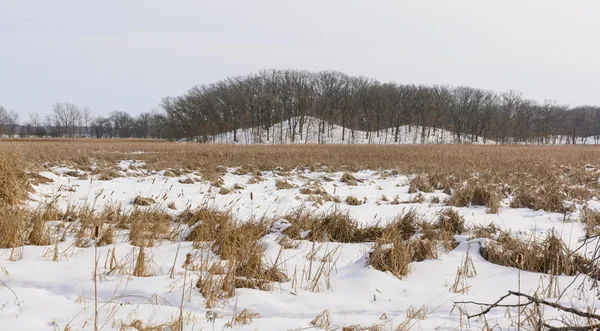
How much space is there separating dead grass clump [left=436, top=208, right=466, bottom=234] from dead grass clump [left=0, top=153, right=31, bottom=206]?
6.60 m

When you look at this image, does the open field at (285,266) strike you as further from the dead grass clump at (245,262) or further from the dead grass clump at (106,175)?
the dead grass clump at (106,175)

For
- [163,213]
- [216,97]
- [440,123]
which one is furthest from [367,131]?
[163,213]

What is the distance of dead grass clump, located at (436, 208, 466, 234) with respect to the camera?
4.86 m

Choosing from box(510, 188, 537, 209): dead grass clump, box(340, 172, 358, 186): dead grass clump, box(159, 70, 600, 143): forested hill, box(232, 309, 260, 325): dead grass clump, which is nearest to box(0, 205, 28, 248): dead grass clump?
box(232, 309, 260, 325): dead grass clump

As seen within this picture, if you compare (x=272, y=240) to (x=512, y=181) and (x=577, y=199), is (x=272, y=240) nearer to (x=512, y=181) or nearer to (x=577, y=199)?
(x=577, y=199)

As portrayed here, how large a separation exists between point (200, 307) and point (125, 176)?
9.02 meters

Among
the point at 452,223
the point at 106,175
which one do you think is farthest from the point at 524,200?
the point at 106,175

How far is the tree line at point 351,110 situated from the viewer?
63906mm

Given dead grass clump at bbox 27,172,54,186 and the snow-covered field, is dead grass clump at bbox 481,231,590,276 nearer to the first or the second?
the snow-covered field

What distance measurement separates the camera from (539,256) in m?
3.60

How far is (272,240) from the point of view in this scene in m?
4.42

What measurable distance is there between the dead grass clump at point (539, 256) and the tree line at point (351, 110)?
57945 millimetres

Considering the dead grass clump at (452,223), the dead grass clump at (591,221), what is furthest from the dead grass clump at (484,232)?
the dead grass clump at (591,221)

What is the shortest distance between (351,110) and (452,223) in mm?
63036
